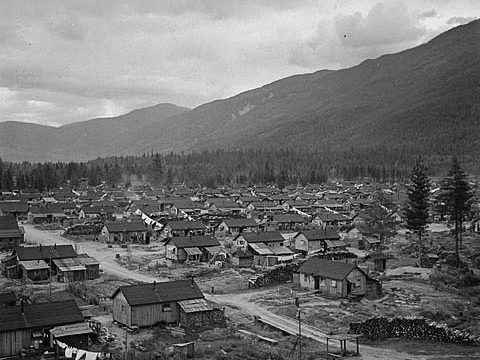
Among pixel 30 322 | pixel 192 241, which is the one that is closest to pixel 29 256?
pixel 192 241

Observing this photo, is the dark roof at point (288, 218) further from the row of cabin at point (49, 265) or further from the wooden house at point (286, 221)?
the row of cabin at point (49, 265)

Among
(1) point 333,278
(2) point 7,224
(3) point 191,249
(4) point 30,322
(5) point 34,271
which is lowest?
(1) point 333,278

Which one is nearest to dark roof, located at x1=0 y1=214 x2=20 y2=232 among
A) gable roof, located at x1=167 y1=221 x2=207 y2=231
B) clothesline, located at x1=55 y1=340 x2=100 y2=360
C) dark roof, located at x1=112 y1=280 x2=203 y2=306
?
gable roof, located at x1=167 y1=221 x2=207 y2=231

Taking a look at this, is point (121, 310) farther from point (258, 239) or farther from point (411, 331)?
point (258, 239)

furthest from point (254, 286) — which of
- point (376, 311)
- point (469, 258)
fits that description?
point (469, 258)

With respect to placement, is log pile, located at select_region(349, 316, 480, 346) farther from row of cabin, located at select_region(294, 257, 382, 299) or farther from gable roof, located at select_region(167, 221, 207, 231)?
gable roof, located at select_region(167, 221, 207, 231)

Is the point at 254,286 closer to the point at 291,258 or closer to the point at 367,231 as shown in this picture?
the point at 291,258
